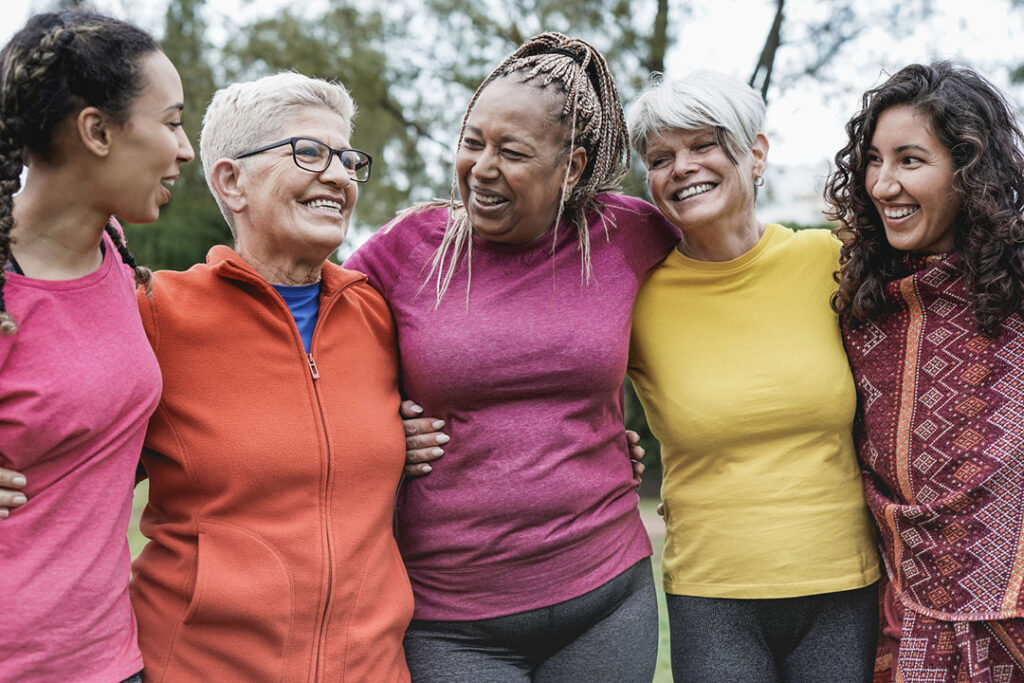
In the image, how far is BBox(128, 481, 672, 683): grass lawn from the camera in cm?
479

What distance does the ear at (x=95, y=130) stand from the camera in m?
1.80

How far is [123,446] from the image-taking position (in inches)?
75.2

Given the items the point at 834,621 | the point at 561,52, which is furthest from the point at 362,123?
the point at 834,621

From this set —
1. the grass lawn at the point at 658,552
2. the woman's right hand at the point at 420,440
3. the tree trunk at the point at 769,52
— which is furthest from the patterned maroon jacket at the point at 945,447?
the tree trunk at the point at 769,52

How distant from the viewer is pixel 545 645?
236cm

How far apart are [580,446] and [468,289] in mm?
503

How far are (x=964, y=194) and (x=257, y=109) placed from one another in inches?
69.8

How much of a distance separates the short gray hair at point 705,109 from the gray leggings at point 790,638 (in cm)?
121

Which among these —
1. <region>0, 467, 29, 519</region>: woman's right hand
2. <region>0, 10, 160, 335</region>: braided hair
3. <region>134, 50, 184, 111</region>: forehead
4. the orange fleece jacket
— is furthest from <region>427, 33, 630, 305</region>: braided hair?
<region>0, 467, 29, 519</region>: woman's right hand

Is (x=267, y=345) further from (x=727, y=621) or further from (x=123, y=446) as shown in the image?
(x=727, y=621)

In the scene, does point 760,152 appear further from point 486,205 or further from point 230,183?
point 230,183

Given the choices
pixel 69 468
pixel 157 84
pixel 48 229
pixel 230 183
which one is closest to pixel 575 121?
pixel 230 183

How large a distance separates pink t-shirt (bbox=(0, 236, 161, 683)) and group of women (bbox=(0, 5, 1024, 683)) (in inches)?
0.4

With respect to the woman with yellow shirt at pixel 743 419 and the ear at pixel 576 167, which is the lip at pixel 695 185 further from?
the ear at pixel 576 167
